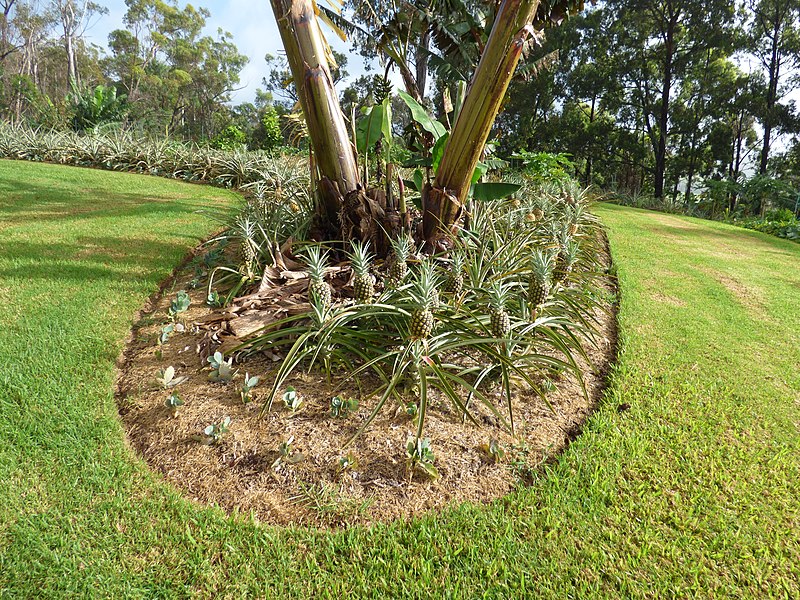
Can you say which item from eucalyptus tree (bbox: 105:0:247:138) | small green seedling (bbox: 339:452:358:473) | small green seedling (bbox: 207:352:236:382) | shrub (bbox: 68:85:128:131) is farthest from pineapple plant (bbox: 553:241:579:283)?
eucalyptus tree (bbox: 105:0:247:138)

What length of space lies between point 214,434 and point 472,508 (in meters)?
1.24

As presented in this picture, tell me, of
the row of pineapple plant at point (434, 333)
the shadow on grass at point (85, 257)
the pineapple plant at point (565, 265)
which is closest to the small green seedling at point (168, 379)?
the row of pineapple plant at point (434, 333)

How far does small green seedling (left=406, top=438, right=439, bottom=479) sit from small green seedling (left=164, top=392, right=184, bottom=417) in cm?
123

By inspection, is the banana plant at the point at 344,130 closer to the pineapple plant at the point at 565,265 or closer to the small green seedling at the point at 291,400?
the pineapple plant at the point at 565,265

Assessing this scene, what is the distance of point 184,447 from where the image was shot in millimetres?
2053

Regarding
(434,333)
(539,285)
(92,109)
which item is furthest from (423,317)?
(92,109)

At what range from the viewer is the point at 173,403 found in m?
2.19

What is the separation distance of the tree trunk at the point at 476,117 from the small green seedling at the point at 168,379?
84.2 inches

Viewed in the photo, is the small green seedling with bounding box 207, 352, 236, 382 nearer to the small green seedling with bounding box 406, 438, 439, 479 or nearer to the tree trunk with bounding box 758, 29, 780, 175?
the small green seedling with bounding box 406, 438, 439, 479

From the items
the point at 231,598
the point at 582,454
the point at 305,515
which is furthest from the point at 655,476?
the point at 231,598

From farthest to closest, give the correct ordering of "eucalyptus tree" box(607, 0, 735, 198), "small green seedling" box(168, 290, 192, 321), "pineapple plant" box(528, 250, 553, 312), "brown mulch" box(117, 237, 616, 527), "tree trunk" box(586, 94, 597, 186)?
"tree trunk" box(586, 94, 597, 186), "eucalyptus tree" box(607, 0, 735, 198), "small green seedling" box(168, 290, 192, 321), "pineapple plant" box(528, 250, 553, 312), "brown mulch" box(117, 237, 616, 527)

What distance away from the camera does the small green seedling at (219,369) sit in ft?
8.04

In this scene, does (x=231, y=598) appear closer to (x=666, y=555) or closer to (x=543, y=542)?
(x=543, y=542)

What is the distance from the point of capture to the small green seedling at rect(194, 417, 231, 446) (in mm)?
2041
